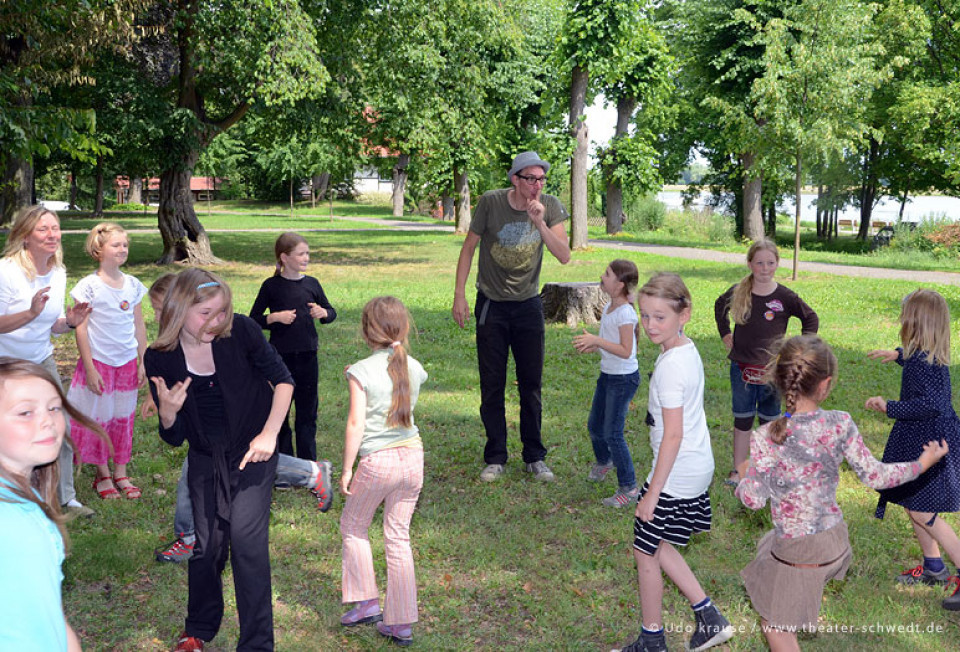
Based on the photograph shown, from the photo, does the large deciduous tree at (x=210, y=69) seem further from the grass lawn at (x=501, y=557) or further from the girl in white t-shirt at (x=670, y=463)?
the girl in white t-shirt at (x=670, y=463)

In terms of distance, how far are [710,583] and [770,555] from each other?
141 centimetres

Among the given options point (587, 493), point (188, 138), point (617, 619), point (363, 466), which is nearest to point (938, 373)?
point (617, 619)

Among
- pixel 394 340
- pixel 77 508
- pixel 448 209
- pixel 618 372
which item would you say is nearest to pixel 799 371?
pixel 394 340

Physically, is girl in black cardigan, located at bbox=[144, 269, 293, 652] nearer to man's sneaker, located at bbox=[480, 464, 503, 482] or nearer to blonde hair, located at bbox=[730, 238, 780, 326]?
man's sneaker, located at bbox=[480, 464, 503, 482]

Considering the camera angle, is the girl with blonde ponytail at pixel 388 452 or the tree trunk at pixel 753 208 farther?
the tree trunk at pixel 753 208

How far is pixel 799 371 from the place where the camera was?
Answer: 11.3 feet

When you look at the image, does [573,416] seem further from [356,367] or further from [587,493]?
[356,367]

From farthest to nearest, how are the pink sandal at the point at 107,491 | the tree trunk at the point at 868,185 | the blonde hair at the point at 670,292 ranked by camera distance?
the tree trunk at the point at 868,185
the pink sandal at the point at 107,491
the blonde hair at the point at 670,292

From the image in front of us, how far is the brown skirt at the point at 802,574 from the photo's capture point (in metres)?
3.40

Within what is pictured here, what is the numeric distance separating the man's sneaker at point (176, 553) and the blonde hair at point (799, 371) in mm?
3604

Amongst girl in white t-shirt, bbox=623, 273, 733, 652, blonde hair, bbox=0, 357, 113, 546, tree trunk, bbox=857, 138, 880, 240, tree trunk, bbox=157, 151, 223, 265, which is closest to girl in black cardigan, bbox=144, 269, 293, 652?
blonde hair, bbox=0, 357, 113, 546

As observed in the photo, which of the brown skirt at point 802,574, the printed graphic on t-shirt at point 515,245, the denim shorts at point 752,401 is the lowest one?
the brown skirt at point 802,574

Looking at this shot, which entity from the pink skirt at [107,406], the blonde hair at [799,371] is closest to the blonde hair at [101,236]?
the pink skirt at [107,406]

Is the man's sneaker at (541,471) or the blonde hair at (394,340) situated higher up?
the blonde hair at (394,340)
